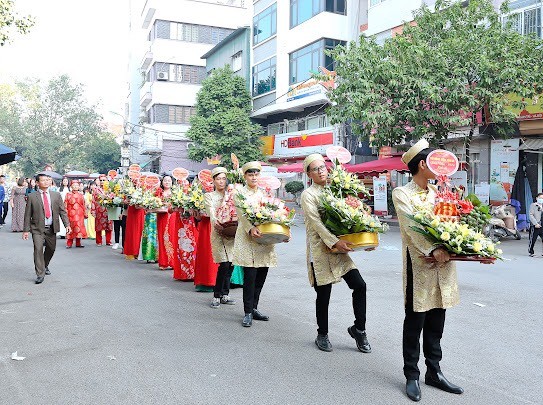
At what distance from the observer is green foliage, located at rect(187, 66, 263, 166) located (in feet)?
103

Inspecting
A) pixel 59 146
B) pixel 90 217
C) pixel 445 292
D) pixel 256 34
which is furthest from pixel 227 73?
pixel 445 292

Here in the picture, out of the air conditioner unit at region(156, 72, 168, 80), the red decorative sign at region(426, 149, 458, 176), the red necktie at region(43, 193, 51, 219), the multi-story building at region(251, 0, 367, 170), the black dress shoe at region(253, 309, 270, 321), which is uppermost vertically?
the air conditioner unit at region(156, 72, 168, 80)

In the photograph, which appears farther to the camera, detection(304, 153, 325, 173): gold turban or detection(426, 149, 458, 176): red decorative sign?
detection(304, 153, 325, 173): gold turban

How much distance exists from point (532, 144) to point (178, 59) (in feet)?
99.5

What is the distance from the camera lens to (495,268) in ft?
34.5

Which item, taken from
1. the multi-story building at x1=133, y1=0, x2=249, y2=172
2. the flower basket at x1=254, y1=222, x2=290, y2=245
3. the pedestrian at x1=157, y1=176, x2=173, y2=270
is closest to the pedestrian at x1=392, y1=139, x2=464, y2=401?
the flower basket at x1=254, y1=222, x2=290, y2=245

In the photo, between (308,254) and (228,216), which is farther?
(228,216)

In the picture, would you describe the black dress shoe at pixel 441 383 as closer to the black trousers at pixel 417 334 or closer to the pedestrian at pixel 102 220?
the black trousers at pixel 417 334

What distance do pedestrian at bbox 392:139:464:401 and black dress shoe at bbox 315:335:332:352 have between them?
105cm

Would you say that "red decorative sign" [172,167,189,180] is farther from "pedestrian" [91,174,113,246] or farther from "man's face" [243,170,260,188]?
"pedestrian" [91,174,113,246]

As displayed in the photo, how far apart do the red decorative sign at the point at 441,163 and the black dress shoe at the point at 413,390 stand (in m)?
1.48

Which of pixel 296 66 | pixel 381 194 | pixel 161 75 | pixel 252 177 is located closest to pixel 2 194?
pixel 381 194

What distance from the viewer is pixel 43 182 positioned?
29.5ft

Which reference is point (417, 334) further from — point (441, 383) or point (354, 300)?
point (354, 300)
